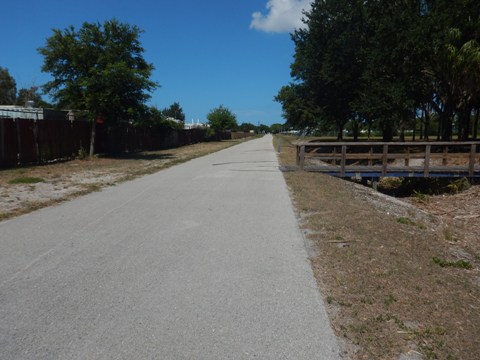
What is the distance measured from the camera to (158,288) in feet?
14.9

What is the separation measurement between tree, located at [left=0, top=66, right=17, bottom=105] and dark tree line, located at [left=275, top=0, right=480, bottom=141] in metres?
51.8

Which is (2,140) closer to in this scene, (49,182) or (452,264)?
(49,182)

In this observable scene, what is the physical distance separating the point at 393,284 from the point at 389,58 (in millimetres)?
23647

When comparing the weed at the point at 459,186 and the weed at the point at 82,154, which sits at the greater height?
the weed at the point at 82,154

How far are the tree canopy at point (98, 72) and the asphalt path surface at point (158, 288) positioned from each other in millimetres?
14092

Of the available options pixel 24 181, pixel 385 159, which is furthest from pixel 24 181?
pixel 385 159

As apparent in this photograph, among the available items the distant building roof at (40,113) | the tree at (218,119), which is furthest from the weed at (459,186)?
the tree at (218,119)

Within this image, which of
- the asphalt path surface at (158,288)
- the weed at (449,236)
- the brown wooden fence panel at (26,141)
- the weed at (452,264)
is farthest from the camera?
the brown wooden fence panel at (26,141)

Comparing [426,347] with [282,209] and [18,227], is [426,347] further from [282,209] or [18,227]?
[18,227]

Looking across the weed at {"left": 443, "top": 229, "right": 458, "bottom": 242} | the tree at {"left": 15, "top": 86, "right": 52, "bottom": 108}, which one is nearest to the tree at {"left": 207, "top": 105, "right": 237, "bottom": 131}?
the tree at {"left": 15, "top": 86, "right": 52, "bottom": 108}

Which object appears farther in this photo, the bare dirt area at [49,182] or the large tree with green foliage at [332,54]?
the large tree with green foliage at [332,54]

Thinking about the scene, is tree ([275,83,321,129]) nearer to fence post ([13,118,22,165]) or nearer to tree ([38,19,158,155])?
tree ([38,19,158,155])

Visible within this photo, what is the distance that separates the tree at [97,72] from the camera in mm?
21406

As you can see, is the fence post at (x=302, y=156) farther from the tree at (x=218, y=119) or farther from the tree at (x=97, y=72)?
the tree at (x=218, y=119)
